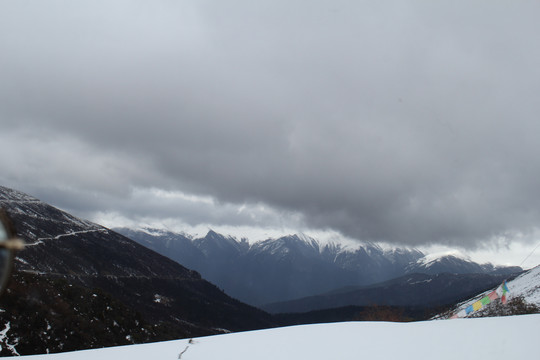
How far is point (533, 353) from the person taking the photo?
356 inches

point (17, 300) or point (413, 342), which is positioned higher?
point (17, 300)

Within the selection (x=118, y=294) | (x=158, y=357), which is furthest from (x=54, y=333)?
(x=118, y=294)

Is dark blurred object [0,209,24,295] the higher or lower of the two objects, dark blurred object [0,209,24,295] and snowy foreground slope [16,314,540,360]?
the higher

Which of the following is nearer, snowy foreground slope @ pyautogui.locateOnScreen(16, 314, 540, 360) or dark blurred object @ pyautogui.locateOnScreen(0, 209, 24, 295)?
dark blurred object @ pyautogui.locateOnScreen(0, 209, 24, 295)

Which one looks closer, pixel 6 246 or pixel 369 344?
pixel 6 246

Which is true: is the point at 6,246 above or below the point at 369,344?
above

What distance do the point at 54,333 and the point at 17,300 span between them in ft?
19.3

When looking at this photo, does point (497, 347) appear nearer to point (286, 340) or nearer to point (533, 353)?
point (533, 353)

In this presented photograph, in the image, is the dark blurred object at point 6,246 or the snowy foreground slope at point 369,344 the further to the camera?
the snowy foreground slope at point 369,344

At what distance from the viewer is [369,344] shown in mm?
11258

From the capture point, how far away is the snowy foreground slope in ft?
32.3

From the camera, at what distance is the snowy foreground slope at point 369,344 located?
9859mm

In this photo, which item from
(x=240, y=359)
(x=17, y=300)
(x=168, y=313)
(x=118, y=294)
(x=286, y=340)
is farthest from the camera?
(x=168, y=313)

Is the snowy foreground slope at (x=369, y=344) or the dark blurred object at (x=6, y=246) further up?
the dark blurred object at (x=6, y=246)
